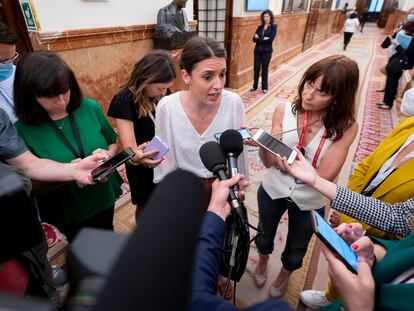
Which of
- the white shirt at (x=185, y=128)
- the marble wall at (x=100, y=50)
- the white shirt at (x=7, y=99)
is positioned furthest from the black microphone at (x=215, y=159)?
the marble wall at (x=100, y=50)

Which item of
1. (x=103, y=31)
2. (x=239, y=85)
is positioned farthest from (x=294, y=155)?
(x=239, y=85)

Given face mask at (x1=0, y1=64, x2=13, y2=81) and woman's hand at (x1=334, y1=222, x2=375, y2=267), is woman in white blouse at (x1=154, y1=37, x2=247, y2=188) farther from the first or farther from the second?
face mask at (x1=0, y1=64, x2=13, y2=81)

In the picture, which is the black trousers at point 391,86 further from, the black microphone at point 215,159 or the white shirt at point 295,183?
the black microphone at point 215,159

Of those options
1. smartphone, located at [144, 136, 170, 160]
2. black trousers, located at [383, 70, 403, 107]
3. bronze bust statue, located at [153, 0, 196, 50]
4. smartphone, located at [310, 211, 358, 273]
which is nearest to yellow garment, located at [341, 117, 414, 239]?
smartphone, located at [310, 211, 358, 273]

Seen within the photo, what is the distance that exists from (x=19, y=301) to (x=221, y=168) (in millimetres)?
672

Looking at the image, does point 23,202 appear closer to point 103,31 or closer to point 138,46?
point 103,31

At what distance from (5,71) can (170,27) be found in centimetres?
234

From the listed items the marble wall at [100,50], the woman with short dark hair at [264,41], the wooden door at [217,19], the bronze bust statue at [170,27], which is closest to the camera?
the marble wall at [100,50]

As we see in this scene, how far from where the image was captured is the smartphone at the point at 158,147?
1358 mm

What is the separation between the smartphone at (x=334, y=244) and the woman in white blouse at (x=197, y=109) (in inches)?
28.0

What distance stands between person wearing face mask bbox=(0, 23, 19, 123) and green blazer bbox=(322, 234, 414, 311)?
2.22 m

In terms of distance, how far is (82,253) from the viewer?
13.7 inches

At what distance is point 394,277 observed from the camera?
821 millimetres

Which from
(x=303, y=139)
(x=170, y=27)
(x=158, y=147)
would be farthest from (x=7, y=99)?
(x=170, y=27)
